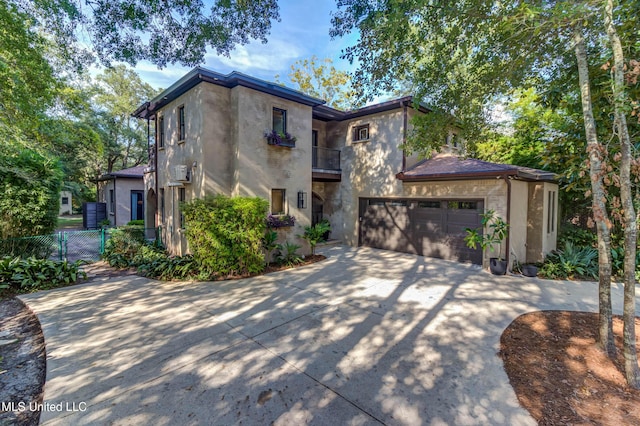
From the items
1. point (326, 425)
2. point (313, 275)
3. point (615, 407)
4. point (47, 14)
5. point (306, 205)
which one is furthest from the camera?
point (306, 205)

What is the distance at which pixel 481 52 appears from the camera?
209 inches

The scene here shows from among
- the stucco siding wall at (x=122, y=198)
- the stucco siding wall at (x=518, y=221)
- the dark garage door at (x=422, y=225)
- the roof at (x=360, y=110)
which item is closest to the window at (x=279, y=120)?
the roof at (x=360, y=110)

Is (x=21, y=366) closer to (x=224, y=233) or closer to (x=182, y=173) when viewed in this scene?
(x=224, y=233)

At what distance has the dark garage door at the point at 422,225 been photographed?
29.7 feet

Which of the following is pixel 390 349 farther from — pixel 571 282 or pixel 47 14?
pixel 47 14

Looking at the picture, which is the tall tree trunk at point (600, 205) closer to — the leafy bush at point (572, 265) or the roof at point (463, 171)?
the roof at point (463, 171)

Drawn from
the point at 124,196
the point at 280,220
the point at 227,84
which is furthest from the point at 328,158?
the point at 124,196

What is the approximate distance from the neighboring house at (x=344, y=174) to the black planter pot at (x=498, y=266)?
45 cm

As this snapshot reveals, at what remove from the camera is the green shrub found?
7207 mm

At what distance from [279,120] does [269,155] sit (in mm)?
1369

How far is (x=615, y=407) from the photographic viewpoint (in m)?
2.76

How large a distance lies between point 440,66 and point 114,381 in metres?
7.13

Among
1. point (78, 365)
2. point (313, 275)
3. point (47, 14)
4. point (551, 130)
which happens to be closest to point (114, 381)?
point (78, 365)

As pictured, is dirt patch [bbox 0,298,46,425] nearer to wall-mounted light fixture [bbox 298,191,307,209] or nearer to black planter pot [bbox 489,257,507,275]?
wall-mounted light fixture [bbox 298,191,307,209]
